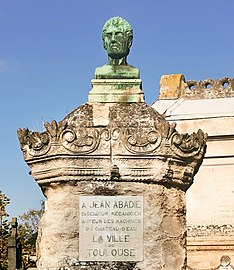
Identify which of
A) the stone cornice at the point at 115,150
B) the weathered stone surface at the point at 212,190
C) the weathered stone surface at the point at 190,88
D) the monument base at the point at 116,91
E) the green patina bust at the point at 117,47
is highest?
the weathered stone surface at the point at 190,88

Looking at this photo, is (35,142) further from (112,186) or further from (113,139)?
(112,186)

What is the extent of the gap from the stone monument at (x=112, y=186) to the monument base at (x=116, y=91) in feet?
0.68

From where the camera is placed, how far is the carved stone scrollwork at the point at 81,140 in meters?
10.3

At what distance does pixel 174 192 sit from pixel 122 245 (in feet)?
2.96

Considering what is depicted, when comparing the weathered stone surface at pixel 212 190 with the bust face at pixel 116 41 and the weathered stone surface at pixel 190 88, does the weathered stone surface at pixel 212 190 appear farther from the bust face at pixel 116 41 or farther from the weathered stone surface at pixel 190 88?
the bust face at pixel 116 41

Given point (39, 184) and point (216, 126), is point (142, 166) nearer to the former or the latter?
point (39, 184)

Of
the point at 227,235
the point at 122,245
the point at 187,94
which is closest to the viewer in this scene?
the point at 122,245

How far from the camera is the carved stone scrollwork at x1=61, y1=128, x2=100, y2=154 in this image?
33.8 ft

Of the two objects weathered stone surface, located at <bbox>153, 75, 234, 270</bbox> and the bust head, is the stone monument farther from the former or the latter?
weathered stone surface, located at <bbox>153, 75, 234, 270</bbox>

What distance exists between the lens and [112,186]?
10359 millimetres

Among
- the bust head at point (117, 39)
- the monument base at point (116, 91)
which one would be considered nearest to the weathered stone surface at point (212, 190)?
the bust head at point (117, 39)

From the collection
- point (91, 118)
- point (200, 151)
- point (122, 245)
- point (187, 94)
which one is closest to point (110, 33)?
point (91, 118)

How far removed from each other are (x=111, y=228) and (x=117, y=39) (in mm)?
2311

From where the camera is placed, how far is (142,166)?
33.8 ft
